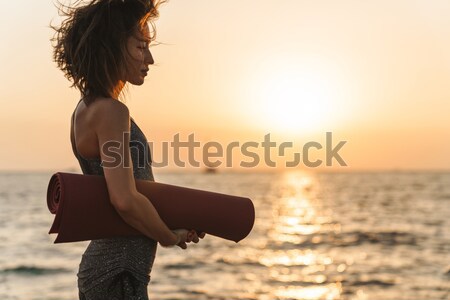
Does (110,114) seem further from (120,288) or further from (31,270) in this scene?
(31,270)

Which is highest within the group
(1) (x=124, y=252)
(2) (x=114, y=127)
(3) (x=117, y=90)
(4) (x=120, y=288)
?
(3) (x=117, y=90)

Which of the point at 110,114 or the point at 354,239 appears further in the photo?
the point at 354,239

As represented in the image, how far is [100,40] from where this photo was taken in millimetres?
2395

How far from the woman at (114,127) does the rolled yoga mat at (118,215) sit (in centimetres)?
5

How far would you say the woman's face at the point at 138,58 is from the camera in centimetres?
246

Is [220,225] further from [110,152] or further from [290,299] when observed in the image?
[290,299]

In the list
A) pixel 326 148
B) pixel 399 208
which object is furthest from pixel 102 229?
pixel 399 208

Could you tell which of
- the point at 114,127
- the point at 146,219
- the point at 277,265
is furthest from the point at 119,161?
the point at 277,265

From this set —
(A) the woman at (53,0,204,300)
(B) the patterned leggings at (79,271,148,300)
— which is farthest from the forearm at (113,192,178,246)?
(B) the patterned leggings at (79,271,148,300)

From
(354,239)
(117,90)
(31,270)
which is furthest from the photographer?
(354,239)

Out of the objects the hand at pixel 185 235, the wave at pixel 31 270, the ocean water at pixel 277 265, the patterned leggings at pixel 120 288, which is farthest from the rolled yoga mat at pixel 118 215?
the wave at pixel 31 270

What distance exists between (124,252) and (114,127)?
0.45 m

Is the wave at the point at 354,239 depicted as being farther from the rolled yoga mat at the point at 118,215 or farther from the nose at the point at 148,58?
the nose at the point at 148,58

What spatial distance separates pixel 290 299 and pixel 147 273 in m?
11.3
